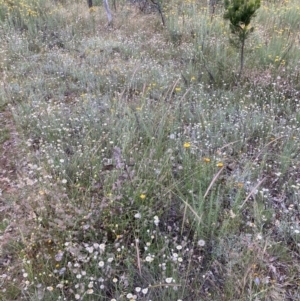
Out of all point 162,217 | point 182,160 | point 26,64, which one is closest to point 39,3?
point 26,64

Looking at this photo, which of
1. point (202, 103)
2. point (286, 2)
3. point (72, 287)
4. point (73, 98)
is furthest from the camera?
point (286, 2)

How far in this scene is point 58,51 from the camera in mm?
6055

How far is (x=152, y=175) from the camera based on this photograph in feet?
9.57

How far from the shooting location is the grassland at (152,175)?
7.39ft

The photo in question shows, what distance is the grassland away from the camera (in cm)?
225

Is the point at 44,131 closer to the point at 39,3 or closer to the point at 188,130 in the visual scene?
the point at 188,130

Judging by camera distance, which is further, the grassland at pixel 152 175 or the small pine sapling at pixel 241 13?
the small pine sapling at pixel 241 13

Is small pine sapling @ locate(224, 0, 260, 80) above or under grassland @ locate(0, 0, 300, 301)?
above

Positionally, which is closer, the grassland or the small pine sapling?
the grassland

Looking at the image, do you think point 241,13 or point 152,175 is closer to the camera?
point 152,175

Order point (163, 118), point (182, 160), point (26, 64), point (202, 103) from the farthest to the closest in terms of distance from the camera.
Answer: point (26, 64)
point (202, 103)
point (163, 118)
point (182, 160)

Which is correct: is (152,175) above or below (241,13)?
below

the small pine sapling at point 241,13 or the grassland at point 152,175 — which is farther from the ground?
the small pine sapling at point 241,13

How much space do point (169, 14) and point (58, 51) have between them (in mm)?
2816
